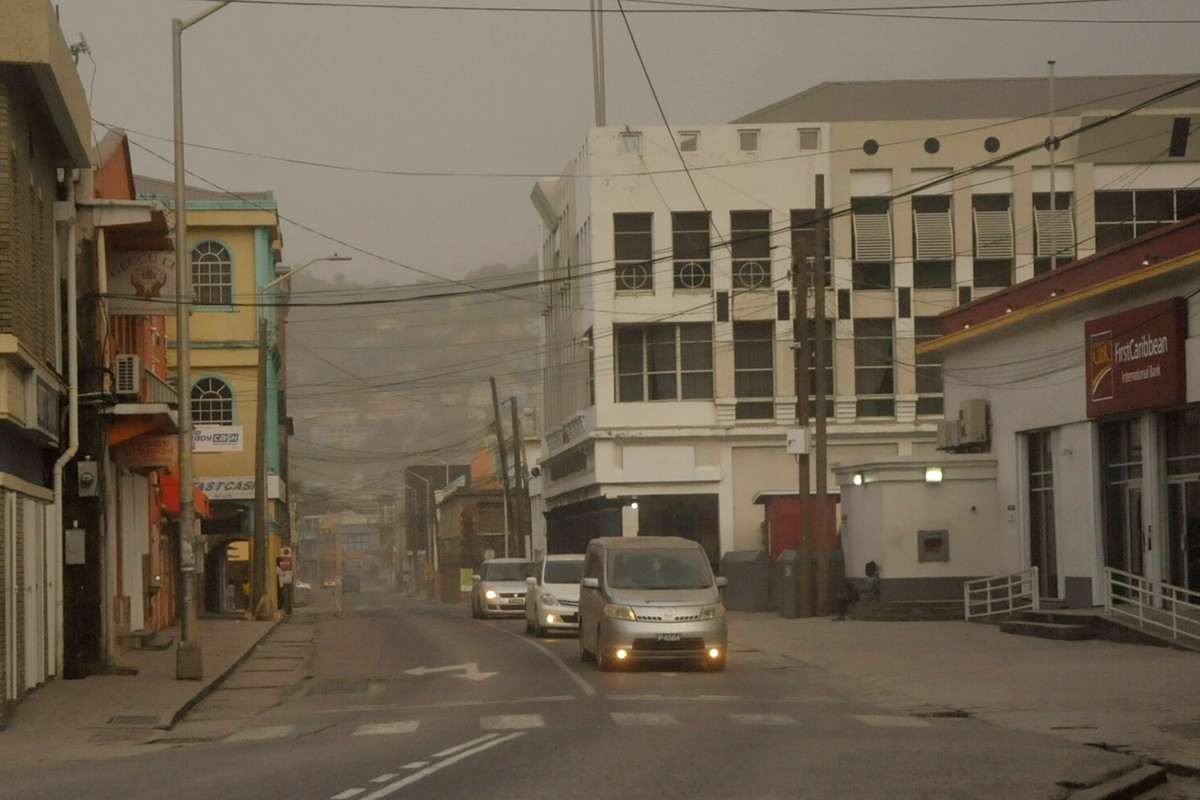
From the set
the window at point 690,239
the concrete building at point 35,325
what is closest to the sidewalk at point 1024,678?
the concrete building at point 35,325

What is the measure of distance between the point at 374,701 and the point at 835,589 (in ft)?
73.6

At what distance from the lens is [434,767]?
13.1 metres

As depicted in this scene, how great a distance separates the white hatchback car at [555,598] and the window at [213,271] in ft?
79.6

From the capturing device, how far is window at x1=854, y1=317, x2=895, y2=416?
5778 centimetres

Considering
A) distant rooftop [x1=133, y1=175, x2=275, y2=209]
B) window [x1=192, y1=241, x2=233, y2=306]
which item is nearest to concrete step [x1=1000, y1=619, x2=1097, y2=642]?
window [x1=192, y1=241, x2=233, y2=306]

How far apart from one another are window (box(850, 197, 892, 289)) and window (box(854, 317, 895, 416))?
4.28 feet

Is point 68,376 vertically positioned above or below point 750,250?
below

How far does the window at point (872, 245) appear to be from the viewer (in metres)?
57.7

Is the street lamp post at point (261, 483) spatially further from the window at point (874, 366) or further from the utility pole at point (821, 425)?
the window at point (874, 366)

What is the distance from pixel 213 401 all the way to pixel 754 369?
18.1m

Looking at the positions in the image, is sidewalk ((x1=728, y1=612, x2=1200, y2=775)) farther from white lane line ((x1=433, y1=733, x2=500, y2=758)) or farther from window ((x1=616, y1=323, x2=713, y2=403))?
window ((x1=616, y1=323, x2=713, y2=403))

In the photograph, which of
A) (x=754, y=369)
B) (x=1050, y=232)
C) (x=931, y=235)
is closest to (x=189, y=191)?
(x=754, y=369)

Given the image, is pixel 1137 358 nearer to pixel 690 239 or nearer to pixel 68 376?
pixel 68 376

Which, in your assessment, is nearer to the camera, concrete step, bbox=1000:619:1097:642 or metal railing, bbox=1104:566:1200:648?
metal railing, bbox=1104:566:1200:648
